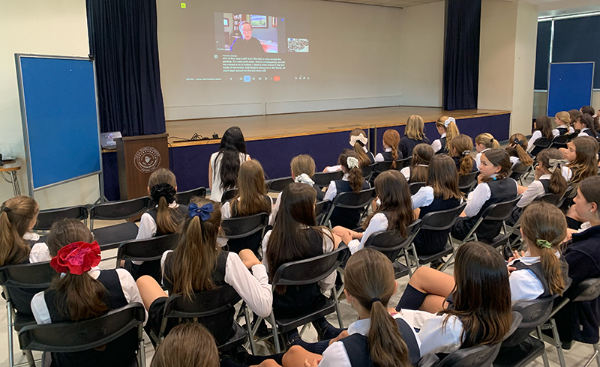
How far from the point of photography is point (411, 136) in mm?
5750

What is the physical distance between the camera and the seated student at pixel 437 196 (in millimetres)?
3174

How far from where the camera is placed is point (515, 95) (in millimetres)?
10508

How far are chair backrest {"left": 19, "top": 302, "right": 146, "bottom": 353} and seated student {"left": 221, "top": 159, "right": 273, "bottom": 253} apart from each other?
4.35 feet

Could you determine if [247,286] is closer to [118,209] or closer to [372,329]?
[372,329]

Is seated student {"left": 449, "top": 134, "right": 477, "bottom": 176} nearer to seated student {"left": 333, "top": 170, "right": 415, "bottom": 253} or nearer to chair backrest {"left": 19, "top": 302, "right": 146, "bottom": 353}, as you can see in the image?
seated student {"left": 333, "top": 170, "right": 415, "bottom": 253}

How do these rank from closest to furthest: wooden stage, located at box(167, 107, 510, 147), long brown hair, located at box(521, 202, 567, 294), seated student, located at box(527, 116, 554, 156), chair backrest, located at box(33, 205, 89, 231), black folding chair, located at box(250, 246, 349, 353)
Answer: long brown hair, located at box(521, 202, 567, 294) → black folding chair, located at box(250, 246, 349, 353) → chair backrest, located at box(33, 205, 89, 231) → seated student, located at box(527, 116, 554, 156) → wooden stage, located at box(167, 107, 510, 147)

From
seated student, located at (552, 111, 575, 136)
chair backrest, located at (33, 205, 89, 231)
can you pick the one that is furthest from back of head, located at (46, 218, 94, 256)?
seated student, located at (552, 111, 575, 136)

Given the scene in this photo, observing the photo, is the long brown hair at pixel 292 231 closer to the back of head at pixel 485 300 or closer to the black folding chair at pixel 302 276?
the black folding chair at pixel 302 276

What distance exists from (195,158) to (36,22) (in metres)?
2.38

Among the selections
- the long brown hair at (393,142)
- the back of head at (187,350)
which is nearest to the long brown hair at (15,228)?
the back of head at (187,350)

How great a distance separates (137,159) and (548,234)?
15.3 feet

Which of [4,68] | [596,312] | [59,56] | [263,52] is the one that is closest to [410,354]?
[596,312]

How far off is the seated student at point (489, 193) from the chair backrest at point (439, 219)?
1.04 ft

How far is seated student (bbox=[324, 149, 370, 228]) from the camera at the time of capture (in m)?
3.68
